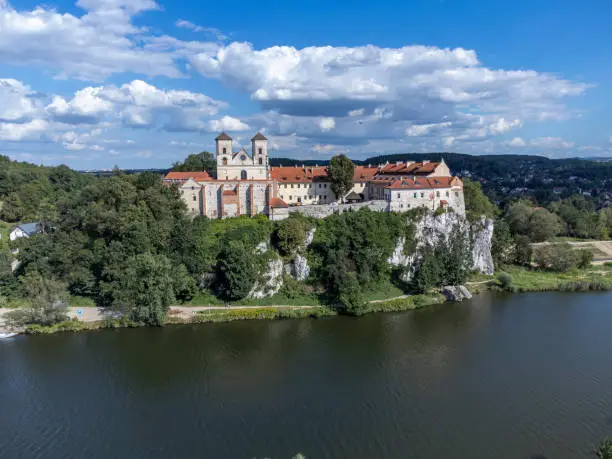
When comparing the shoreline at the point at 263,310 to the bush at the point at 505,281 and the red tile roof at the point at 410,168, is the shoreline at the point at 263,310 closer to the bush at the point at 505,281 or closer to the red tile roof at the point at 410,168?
the bush at the point at 505,281

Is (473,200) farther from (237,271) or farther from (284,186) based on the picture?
(237,271)

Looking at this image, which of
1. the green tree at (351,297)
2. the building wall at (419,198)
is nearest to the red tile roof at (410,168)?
the building wall at (419,198)

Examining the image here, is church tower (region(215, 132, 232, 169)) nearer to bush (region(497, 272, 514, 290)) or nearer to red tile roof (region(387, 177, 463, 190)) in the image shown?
red tile roof (region(387, 177, 463, 190))

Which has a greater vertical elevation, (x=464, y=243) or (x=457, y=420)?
(x=464, y=243)

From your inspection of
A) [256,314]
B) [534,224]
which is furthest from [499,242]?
[256,314]

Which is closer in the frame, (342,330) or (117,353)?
(117,353)

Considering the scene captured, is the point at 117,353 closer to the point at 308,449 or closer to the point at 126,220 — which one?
the point at 126,220

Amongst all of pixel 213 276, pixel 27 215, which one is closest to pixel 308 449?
pixel 213 276
